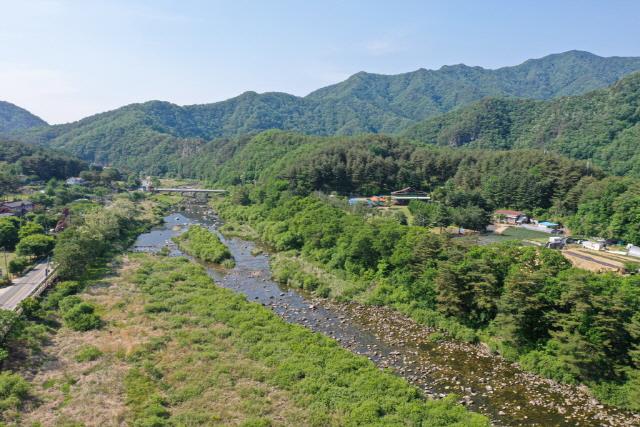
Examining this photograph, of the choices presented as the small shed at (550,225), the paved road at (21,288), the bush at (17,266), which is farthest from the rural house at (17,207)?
the small shed at (550,225)

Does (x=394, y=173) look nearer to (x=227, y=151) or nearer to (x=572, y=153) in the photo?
(x=572, y=153)

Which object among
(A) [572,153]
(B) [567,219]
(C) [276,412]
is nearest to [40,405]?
(C) [276,412]

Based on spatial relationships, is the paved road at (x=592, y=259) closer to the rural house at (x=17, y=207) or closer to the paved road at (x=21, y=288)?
the paved road at (x=21, y=288)

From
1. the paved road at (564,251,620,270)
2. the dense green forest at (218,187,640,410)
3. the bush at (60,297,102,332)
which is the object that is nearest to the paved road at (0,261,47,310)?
the bush at (60,297,102,332)

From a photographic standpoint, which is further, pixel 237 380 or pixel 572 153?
pixel 572 153

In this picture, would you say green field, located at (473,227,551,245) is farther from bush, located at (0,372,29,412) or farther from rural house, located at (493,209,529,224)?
bush, located at (0,372,29,412)

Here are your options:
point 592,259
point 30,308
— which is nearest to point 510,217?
point 592,259
